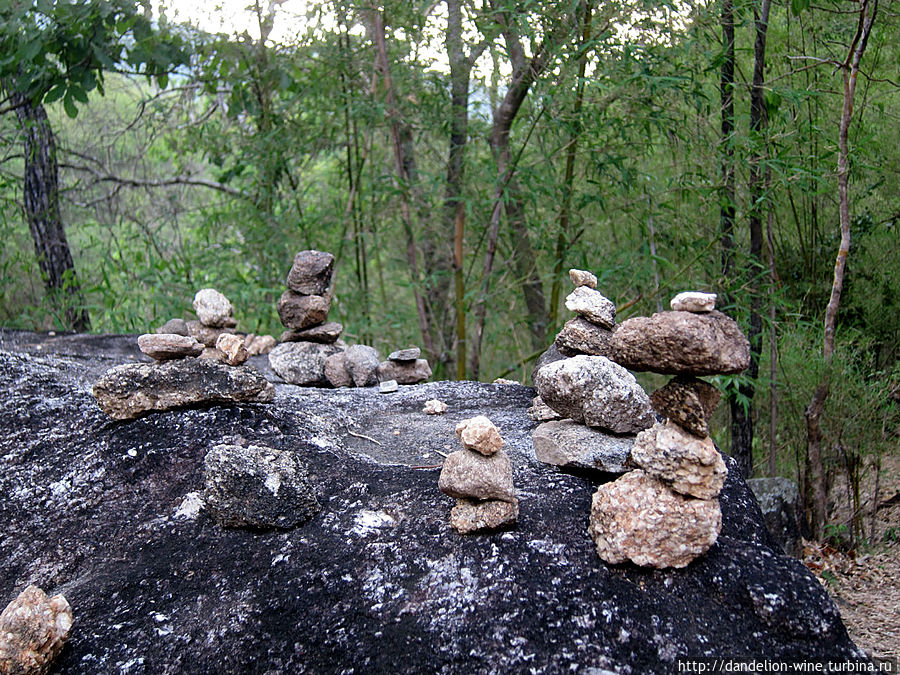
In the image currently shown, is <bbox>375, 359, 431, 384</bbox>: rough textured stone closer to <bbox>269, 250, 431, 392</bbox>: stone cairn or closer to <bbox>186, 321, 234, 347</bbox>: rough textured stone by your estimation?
<bbox>269, 250, 431, 392</bbox>: stone cairn

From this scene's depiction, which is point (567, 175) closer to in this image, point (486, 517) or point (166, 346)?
point (166, 346)

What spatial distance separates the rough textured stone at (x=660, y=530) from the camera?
1682mm

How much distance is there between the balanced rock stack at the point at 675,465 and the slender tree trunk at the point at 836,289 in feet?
4.21

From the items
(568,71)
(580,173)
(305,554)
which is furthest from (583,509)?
(580,173)

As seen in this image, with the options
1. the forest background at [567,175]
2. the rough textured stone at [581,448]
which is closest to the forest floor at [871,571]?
the forest background at [567,175]

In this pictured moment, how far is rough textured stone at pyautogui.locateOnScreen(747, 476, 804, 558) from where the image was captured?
124 inches

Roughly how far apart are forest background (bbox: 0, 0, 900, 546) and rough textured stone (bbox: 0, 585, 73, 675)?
8.64ft

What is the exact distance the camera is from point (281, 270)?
502cm

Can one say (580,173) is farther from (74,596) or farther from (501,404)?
(74,596)

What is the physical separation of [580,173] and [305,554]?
3.18m

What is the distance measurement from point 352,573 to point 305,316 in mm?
1901

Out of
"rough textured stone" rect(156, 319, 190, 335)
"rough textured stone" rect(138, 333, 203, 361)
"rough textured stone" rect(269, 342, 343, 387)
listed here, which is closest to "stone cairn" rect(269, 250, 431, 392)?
"rough textured stone" rect(269, 342, 343, 387)

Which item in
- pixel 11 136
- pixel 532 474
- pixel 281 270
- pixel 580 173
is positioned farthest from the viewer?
pixel 11 136

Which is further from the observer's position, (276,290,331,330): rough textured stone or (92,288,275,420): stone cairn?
(276,290,331,330): rough textured stone
